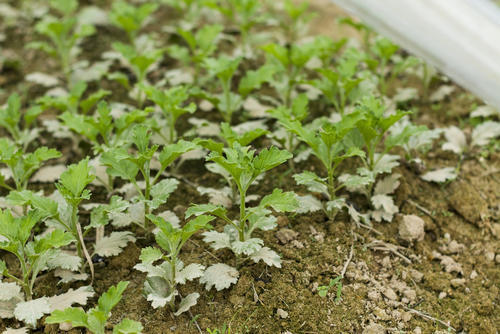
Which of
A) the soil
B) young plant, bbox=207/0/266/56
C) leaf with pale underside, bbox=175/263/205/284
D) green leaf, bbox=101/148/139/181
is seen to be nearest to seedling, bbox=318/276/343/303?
the soil

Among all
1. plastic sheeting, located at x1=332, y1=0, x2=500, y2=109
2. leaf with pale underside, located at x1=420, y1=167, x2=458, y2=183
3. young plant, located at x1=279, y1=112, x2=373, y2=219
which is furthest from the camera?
leaf with pale underside, located at x1=420, y1=167, x2=458, y2=183

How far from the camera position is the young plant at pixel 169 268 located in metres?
1.90

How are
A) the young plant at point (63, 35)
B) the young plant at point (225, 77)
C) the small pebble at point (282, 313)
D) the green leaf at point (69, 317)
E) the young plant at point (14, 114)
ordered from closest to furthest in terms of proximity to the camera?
the green leaf at point (69, 317) < the small pebble at point (282, 313) < the young plant at point (14, 114) < the young plant at point (225, 77) < the young plant at point (63, 35)

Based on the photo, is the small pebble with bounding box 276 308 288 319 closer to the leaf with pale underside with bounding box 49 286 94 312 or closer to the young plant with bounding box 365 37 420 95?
the leaf with pale underside with bounding box 49 286 94 312

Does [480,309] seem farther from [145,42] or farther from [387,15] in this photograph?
[145,42]

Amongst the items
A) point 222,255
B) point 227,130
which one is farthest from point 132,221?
point 227,130

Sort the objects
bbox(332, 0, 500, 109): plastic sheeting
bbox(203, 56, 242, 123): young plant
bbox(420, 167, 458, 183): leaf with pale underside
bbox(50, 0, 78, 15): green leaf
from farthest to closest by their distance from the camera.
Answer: bbox(50, 0, 78, 15): green leaf → bbox(203, 56, 242, 123): young plant → bbox(420, 167, 458, 183): leaf with pale underside → bbox(332, 0, 500, 109): plastic sheeting

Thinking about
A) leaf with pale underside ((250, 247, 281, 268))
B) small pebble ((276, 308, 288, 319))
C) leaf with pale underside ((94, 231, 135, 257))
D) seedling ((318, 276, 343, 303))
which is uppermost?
seedling ((318, 276, 343, 303))

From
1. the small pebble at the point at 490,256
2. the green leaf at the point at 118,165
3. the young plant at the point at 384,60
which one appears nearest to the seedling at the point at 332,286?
the small pebble at the point at 490,256

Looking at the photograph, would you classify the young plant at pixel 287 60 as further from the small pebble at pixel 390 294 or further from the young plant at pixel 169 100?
the small pebble at pixel 390 294

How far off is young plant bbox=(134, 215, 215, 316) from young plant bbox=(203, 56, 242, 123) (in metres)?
1.00

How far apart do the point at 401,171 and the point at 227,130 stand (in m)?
0.91

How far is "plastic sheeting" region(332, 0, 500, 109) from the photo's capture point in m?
2.09

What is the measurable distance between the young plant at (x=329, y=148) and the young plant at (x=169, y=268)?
0.53 metres
